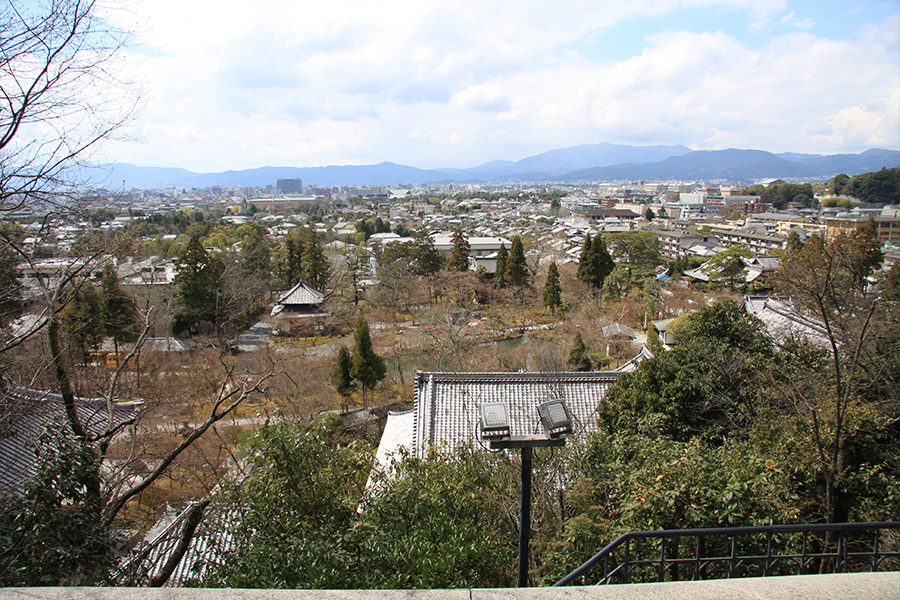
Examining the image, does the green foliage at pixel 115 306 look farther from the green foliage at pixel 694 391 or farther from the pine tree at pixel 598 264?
the pine tree at pixel 598 264

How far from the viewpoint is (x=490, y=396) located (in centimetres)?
786

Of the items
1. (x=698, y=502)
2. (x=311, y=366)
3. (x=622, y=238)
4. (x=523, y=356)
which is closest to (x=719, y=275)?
(x=622, y=238)

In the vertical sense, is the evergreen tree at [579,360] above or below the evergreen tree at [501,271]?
below

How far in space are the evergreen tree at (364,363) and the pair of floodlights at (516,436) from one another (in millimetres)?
9769

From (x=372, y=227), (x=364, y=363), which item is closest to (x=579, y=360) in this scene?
(x=364, y=363)

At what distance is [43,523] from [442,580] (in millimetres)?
2416

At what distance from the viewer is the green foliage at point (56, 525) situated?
2809mm

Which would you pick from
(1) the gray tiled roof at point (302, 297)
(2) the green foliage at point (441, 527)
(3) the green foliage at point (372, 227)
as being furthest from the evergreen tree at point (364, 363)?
(3) the green foliage at point (372, 227)

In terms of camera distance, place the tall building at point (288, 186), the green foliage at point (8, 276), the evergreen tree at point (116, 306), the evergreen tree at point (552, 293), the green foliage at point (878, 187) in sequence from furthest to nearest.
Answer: the tall building at point (288, 186), the green foliage at point (878, 187), the evergreen tree at point (552, 293), the evergreen tree at point (116, 306), the green foliage at point (8, 276)

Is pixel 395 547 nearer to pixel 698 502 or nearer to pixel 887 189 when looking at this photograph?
pixel 698 502

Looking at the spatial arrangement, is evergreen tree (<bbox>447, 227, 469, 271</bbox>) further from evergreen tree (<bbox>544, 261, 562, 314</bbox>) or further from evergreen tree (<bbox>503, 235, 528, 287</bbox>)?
evergreen tree (<bbox>544, 261, 562, 314</bbox>)

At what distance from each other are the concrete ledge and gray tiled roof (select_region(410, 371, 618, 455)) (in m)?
5.50

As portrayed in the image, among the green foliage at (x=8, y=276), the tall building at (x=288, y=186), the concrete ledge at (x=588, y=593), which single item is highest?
the tall building at (x=288, y=186)

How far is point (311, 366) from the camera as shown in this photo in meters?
13.0
